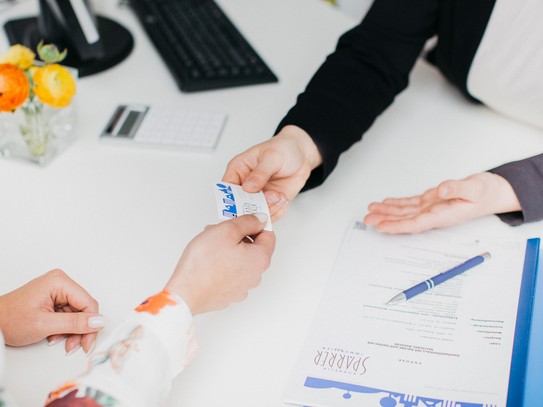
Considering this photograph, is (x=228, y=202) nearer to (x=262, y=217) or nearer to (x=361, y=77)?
(x=262, y=217)

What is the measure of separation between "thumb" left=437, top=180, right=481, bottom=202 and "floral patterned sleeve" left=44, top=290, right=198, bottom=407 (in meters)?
0.45

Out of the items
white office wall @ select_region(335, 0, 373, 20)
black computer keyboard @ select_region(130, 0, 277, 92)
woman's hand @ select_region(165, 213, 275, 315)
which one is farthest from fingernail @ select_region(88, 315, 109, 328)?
white office wall @ select_region(335, 0, 373, 20)

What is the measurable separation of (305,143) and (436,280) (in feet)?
1.08

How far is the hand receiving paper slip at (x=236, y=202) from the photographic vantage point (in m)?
0.68

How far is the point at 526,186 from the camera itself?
81 cm

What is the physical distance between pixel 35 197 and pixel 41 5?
56 centimetres

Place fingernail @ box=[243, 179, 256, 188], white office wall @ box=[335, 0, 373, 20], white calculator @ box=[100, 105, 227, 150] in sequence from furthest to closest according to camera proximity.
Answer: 1. white office wall @ box=[335, 0, 373, 20]
2. white calculator @ box=[100, 105, 227, 150]
3. fingernail @ box=[243, 179, 256, 188]

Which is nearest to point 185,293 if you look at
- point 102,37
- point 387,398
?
point 387,398

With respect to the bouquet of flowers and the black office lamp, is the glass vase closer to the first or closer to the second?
the bouquet of flowers

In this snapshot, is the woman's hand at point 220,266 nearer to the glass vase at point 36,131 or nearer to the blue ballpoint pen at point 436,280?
the blue ballpoint pen at point 436,280

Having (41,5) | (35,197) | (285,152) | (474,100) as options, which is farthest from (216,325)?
(41,5)

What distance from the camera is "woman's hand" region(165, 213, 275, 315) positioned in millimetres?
583

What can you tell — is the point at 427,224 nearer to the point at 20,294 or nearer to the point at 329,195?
the point at 329,195

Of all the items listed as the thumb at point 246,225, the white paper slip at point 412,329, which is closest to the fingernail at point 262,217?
the thumb at point 246,225
